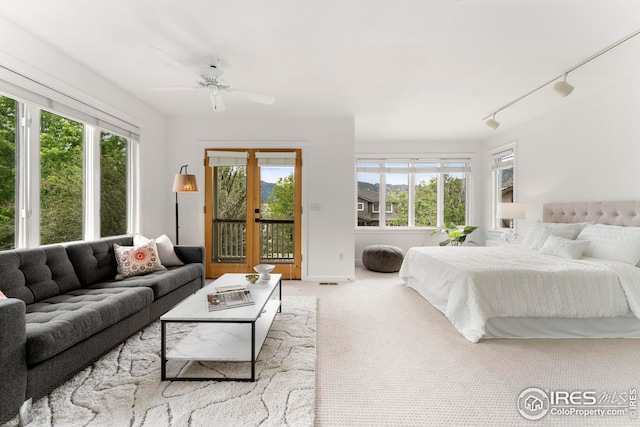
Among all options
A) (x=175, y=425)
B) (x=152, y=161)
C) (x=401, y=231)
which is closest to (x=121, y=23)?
(x=152, y=161)

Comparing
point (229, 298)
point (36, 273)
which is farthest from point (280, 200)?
point (36, 273)

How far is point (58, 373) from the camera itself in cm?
171

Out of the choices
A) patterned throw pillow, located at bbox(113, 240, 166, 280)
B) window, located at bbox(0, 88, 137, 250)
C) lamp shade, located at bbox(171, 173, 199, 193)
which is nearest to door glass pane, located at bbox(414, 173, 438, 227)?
lamp shade, located at bbox(171, 173, 199, 193)

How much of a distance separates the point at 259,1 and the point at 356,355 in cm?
256

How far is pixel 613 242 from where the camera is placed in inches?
115

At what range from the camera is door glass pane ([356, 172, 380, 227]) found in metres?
6.30

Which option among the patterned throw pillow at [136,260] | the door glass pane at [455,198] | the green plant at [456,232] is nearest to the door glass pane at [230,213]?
the patterned throw pillow at [136,260]

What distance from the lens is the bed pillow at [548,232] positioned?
11.2 ft

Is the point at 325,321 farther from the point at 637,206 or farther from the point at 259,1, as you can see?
the point at 637,206

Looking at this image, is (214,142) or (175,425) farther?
(214,142)

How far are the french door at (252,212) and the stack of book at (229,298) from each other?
226 centimetres

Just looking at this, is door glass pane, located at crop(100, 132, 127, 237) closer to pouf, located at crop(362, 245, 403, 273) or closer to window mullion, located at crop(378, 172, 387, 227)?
pouf, located at crop(362, 245, 403, 273)

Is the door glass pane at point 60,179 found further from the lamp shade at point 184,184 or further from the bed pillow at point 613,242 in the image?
the bed pillow at point 613,242

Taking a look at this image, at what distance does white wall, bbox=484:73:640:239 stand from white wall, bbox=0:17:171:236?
5.40 meters
